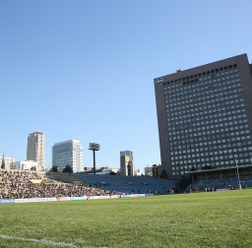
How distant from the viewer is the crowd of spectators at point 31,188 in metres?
65.8

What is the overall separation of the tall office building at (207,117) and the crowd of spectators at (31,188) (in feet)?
357

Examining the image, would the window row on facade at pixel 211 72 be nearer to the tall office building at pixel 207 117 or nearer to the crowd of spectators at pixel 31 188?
the tall office building at pixel 207 117

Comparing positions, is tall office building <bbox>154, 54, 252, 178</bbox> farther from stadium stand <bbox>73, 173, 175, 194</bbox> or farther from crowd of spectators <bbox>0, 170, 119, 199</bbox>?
crowd of spectators <bbox>0, 170, 119, 199</bbox>

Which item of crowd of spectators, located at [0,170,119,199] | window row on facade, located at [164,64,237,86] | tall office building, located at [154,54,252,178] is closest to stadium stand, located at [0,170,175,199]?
crowd of spectators, located at [0,170,119,199]

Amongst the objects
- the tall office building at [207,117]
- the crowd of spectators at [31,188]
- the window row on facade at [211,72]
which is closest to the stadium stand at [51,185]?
the crowd of spectators at [31,188]

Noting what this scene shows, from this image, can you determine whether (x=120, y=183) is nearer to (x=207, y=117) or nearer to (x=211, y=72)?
(x=207, y=117)

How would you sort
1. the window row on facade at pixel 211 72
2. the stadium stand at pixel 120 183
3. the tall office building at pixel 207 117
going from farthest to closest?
the window row on facade at pixel 211 72, the tall office building at pixel 207 117, the stadium stand at pixel 120 183

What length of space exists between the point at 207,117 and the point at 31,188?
134207mm

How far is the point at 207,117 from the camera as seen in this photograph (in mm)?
182125

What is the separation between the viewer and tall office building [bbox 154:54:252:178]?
6698 inches

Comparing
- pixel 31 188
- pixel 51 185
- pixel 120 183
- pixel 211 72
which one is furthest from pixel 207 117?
pixel 31 188

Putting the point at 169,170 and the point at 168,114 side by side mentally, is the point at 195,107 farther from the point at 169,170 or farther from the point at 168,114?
the point at 169,170

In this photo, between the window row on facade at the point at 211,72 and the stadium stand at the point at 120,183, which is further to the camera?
the window row on facade at the point at 211,72

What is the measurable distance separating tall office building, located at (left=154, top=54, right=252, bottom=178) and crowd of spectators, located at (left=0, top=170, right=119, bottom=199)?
10875 cm
